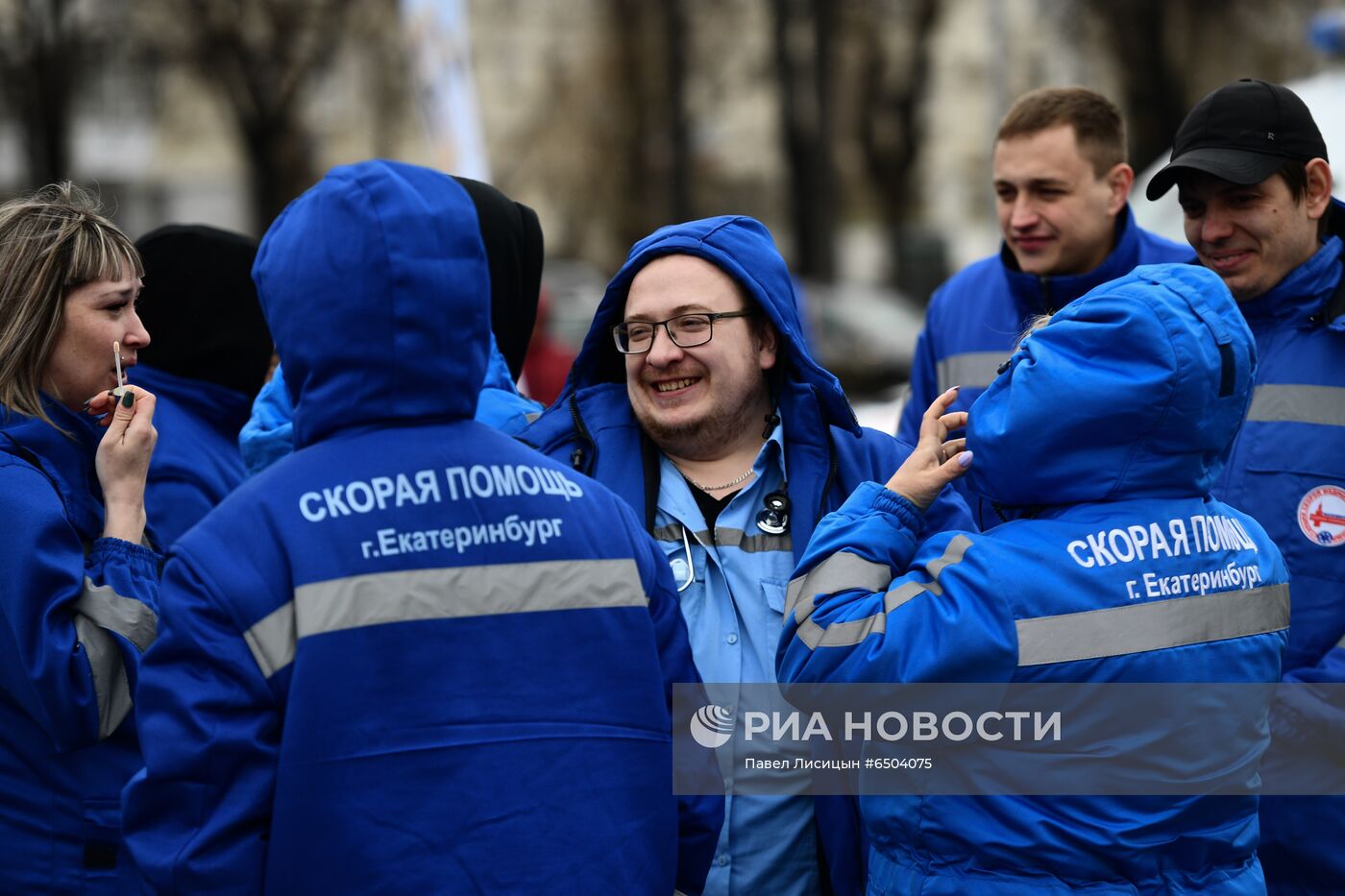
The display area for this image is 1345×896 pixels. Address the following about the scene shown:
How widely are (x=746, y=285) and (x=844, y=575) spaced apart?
39.0 inches

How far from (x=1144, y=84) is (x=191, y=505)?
23.6 meters

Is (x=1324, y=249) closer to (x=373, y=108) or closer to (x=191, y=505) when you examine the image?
(x=191, y=505)

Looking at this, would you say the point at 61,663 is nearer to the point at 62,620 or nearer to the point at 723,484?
the point at 62,620

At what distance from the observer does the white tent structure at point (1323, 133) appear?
21.9 feet

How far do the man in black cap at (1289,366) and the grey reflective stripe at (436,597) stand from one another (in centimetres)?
181

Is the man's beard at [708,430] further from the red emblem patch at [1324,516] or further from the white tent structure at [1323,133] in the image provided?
the white tent structure at [1323,133]

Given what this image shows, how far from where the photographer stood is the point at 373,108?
27531mm

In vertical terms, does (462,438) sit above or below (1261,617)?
above

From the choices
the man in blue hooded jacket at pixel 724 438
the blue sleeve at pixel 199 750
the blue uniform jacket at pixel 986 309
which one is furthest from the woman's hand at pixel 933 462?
the blue uniform jacket at pixel 986 309

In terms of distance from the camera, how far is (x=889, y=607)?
8.90 ft

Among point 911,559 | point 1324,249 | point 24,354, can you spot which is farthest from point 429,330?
point 1324,249

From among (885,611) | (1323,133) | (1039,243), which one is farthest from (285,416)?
(1323,133)

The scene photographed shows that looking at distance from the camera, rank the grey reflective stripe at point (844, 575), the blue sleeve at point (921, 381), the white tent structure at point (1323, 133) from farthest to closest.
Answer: the white tent structure at point (1323, 133) < the blue sleeve at point (921, 381) < the grey reflective stripe at point (844, 575)

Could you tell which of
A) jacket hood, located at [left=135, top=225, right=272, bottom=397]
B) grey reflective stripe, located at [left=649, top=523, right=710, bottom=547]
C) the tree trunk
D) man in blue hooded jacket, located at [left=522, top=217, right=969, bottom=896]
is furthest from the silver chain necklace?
the tree trunk
